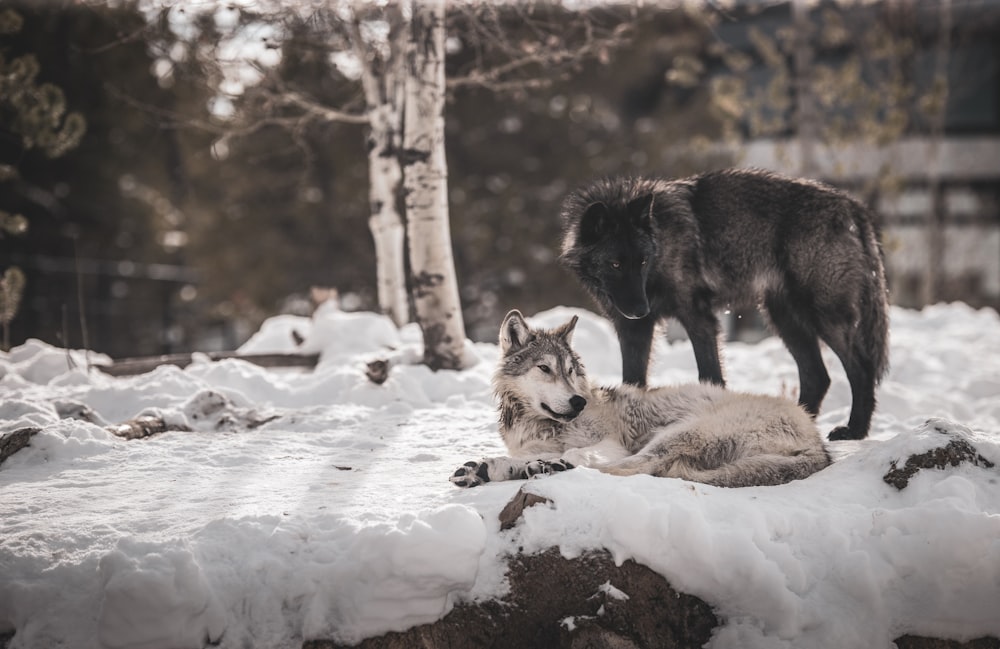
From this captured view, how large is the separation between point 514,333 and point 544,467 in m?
1.04

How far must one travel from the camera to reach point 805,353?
4.97 meters

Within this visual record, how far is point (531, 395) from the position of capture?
3.88 m

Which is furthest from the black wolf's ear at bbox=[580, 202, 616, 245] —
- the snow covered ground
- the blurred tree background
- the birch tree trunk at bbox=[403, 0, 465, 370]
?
the blurred tree background

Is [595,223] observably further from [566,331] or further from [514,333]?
[514,333]

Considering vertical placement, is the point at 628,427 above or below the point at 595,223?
below

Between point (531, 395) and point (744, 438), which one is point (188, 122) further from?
point (744, 438)

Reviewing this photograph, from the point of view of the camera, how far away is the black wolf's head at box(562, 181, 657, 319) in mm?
4445

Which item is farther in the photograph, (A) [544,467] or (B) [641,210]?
(B) [641,210]

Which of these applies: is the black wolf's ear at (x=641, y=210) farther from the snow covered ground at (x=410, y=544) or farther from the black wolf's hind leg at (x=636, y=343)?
the snow covered ground at (x=410, y=544)

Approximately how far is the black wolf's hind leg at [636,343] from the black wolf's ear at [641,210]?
2.05 ft

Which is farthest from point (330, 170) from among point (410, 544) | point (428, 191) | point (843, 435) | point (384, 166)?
point (410, 544)

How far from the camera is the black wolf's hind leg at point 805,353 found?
16.0ft

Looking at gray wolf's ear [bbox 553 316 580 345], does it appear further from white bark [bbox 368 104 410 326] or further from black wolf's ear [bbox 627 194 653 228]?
white bark [bbox 368 104 410 326]

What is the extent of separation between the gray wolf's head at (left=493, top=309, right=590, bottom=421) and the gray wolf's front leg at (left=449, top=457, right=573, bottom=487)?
0.42 metres
